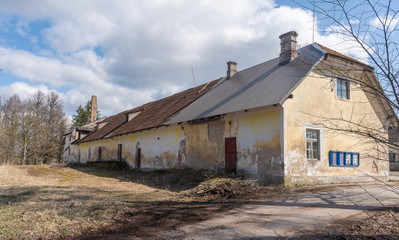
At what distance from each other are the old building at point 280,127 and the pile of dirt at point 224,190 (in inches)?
73.6

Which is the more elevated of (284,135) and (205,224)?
(284,135)

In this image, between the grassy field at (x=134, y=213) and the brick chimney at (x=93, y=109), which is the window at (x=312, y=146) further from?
the brick chimney at (x=93, y=109)

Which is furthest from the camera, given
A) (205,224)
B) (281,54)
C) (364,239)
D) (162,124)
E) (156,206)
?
(162,124)

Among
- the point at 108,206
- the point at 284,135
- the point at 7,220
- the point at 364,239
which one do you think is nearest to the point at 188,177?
the point at 284,135

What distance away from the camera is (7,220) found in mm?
5461

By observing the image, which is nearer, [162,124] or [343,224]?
[343,224]

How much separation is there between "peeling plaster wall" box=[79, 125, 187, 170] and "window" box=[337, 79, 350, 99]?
799 cm

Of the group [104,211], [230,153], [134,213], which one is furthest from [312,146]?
[104,211]

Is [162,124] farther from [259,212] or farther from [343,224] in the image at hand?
[343,224]

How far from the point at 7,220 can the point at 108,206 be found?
2042 millimetres

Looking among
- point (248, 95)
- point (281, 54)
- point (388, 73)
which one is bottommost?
point (388, 73)

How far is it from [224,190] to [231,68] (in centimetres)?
1086

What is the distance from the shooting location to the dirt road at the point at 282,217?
4.86m

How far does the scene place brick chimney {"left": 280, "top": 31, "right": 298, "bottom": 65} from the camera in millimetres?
13773
